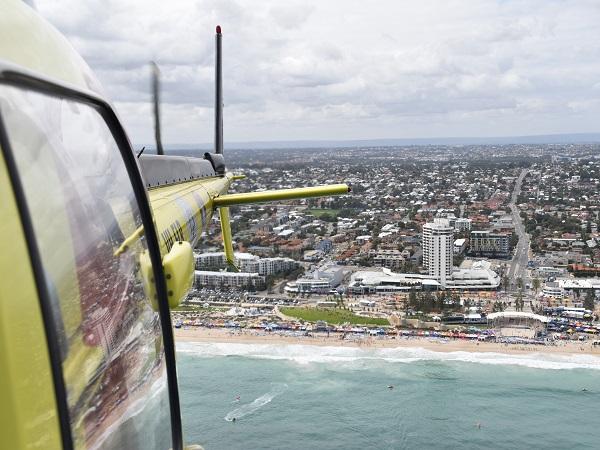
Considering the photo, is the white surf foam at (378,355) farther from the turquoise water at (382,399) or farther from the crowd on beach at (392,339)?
the crowd on beach at (392,339)

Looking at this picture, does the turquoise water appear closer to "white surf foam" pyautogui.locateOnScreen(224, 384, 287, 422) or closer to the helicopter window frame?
"white surf foam" pyautogui.locateOnScreen(224, 384, 287, 422)

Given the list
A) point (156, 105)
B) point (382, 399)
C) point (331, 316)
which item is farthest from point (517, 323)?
point (156, 105)

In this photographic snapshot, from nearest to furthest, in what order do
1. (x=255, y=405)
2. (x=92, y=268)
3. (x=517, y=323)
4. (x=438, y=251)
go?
1. (x=92, y=268)
2. (x=255, y=405)
3. (x=517, y=323)
4. (x=438, y=251)

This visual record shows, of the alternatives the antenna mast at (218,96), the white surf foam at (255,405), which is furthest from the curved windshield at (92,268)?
the white surf foam at (255,405)

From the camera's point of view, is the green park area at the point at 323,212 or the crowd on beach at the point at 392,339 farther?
the green park area at the point at 323,212

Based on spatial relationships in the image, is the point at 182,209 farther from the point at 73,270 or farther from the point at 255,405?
the point at 255,405

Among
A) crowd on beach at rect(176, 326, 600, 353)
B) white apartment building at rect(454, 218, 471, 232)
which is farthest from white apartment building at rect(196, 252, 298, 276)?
white apartment building at rect(454, 218, 471, 232)
